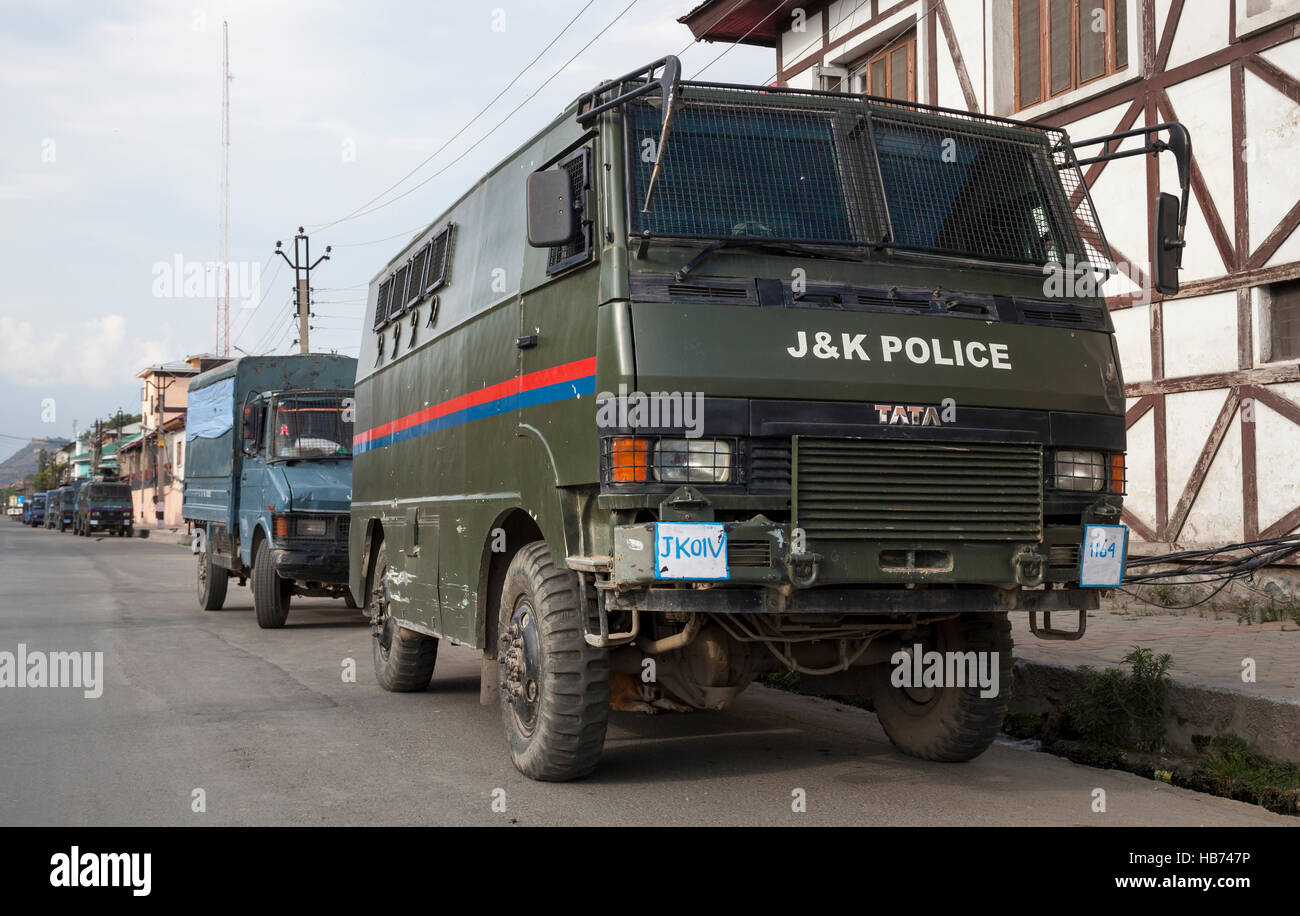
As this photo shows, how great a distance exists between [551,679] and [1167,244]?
3716 mm

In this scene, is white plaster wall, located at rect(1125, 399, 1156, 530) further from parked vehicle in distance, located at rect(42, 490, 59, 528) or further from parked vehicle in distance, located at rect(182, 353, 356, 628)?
parked vehicle in distance, located at rect(42, 490, 59, 528)

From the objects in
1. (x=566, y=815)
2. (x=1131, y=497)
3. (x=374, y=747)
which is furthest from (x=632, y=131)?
(x=1131, y=497)

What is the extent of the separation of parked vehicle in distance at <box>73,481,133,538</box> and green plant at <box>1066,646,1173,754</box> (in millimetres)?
59098

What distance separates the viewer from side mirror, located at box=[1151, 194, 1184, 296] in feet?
20.5

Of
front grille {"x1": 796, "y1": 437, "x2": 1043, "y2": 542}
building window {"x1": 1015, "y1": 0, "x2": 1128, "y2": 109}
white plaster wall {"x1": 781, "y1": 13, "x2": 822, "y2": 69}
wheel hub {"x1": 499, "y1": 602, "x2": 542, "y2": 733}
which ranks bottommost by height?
wheel hub {"x1": 499, "y1": 602, "x2": 542, "y2": 733}

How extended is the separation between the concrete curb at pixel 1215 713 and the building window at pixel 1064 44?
26.8ft

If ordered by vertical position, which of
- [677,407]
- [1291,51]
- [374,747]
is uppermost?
[1291,51]

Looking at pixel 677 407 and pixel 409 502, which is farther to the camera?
pixel 409 502

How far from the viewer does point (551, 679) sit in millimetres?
5848

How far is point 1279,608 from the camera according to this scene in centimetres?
1099

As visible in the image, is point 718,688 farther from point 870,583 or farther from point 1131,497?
point 1131,497

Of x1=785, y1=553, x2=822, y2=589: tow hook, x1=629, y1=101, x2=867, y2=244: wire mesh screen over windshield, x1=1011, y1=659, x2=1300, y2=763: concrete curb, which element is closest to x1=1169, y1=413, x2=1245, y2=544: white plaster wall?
x1=1011, y1=659, x2=1300, y2=763: concrete curb

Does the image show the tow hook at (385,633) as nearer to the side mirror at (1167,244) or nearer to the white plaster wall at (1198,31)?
the side mirror at (1167,244)
